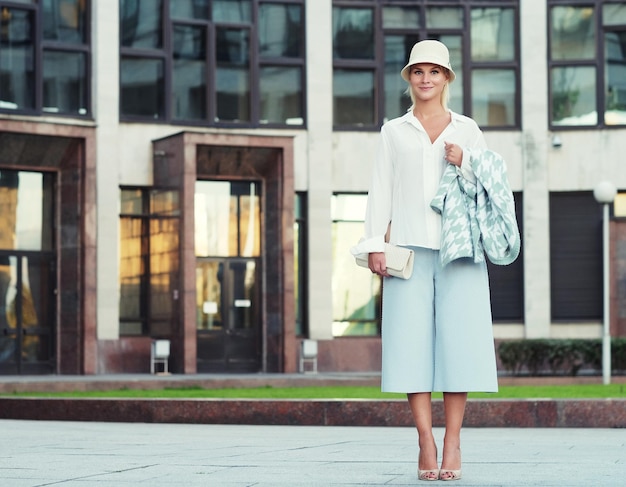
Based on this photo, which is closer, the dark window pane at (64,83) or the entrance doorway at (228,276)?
the dark window pane at (64,83)

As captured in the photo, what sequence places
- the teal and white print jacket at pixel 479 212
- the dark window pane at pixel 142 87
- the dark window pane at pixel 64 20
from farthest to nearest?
the dark window pane at pixel 142 87 < the dark window pane at pixel 64 20 < the teal and white print jacket at pixel 479 212

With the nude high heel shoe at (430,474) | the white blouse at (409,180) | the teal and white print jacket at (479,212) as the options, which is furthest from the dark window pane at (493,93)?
the nude high heel shoe at (430,474)

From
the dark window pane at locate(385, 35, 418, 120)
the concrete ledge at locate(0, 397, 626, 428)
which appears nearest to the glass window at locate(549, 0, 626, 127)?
the dark window pane at locate(385, 35, 418, 120)

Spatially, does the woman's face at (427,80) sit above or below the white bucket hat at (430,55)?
below

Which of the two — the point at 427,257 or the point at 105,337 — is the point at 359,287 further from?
the point at 427,257

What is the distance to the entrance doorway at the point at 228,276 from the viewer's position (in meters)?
32.9

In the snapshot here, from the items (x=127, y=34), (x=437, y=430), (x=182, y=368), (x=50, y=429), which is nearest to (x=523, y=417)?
(x=437, y=430)

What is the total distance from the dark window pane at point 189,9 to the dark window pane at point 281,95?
1.86 m

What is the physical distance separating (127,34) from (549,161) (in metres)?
9.95

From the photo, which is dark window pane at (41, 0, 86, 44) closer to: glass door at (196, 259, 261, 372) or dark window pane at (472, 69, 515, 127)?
glass door at (196, 259, 261, 372)

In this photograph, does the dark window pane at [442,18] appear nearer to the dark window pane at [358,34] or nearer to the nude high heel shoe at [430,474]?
the dark window pane at [358,34]

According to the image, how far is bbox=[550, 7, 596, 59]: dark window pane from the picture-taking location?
34.6 metres

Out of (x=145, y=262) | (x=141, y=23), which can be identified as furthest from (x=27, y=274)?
(x=141, y=23)

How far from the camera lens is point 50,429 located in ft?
45.9
